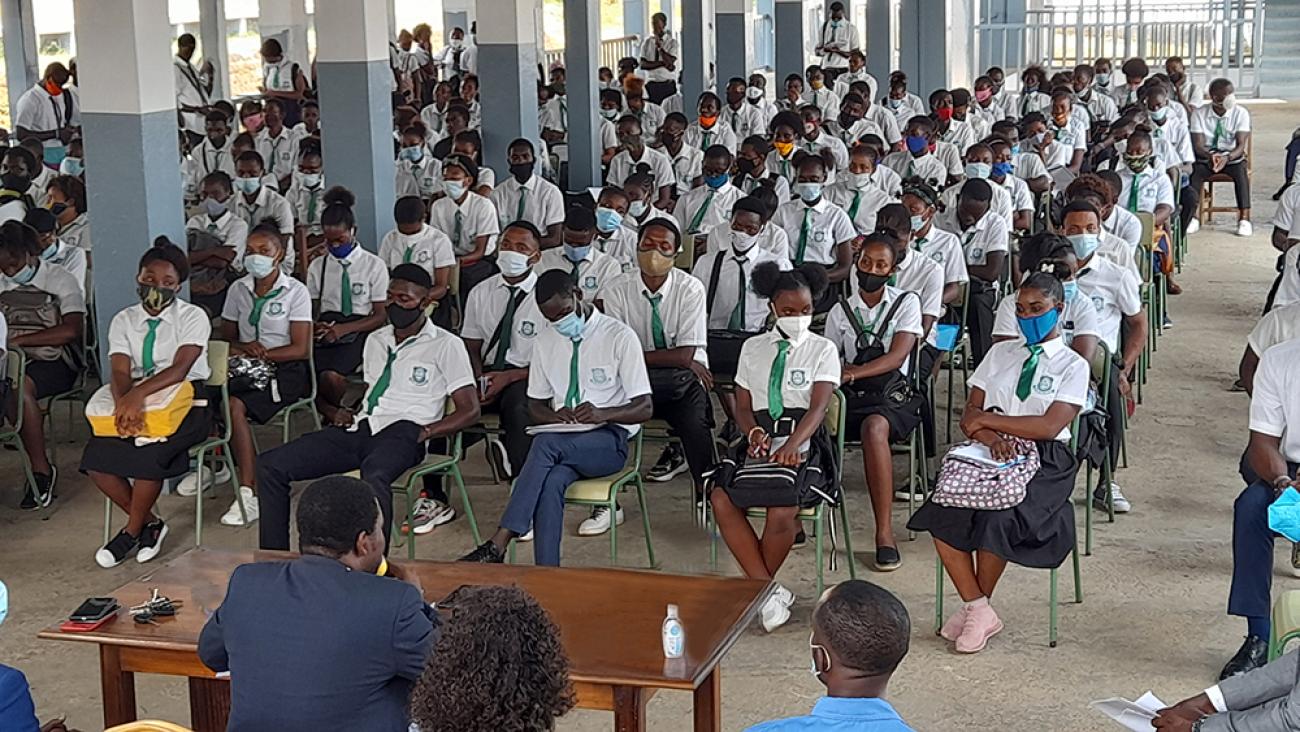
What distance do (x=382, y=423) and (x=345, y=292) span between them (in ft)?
6.23

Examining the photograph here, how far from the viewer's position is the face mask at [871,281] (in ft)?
23.5

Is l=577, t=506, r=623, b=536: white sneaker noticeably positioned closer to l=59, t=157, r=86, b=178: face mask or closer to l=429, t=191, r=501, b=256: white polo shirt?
l=429, t=191, r=501, b=256: white polo shirt

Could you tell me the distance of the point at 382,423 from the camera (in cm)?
687

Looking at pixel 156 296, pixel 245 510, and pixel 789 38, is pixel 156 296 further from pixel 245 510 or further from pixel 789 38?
pixel 789 38

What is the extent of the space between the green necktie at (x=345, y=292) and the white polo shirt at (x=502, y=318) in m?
0.96

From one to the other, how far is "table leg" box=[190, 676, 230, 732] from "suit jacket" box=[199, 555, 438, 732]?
117 cm

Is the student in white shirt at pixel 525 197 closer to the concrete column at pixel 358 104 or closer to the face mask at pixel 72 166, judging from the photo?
the concrete column at pixel 358 104

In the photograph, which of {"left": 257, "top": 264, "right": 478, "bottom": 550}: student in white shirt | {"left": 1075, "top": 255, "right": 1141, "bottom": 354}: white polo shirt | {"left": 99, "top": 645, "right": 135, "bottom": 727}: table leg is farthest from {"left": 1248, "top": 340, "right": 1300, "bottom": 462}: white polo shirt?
{"left": 99, "top": 645, "right": 135, "bottom": 727}: table leg

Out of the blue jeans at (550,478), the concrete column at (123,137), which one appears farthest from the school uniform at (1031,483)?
the concrete column at (123,137)

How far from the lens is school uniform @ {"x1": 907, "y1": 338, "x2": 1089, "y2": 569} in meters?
5.93

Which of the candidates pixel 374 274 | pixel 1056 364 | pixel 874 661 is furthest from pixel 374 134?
pixel 874 661

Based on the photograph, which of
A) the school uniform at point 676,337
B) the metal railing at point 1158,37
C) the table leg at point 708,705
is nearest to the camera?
the table leg at point 708,705

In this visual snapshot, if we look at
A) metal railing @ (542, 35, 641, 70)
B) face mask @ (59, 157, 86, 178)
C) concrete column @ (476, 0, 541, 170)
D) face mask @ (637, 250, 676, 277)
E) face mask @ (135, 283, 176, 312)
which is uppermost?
metal railing @ (542, 35, 641, 70)

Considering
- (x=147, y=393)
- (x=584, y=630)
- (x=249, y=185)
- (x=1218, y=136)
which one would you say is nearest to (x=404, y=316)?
(x=147, y=393)
